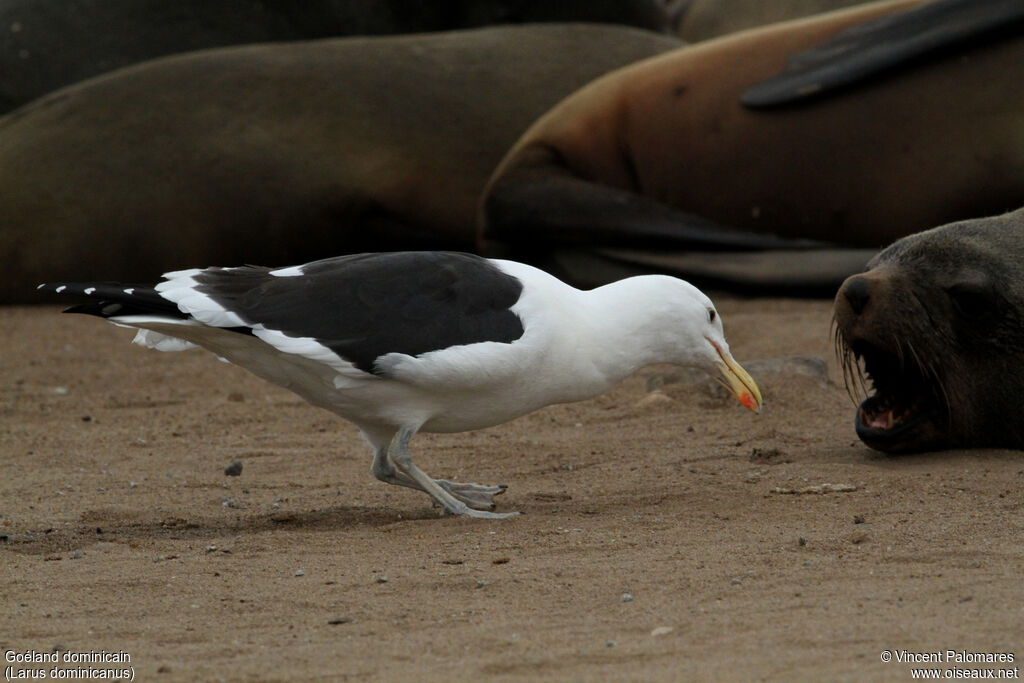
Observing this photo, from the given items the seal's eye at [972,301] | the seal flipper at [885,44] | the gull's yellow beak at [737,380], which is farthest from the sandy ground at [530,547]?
the seal flipper at [885,44]

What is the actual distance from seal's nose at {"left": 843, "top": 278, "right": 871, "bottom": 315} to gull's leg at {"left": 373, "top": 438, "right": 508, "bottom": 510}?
1.29 metres

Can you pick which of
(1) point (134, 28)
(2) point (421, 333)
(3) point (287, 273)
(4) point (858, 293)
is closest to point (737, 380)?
(4) point (858, 293)

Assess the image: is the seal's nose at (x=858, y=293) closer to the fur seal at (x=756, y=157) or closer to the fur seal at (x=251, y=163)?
the fur seal at (x=756, y=157)

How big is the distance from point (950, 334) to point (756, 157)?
323 centimetres

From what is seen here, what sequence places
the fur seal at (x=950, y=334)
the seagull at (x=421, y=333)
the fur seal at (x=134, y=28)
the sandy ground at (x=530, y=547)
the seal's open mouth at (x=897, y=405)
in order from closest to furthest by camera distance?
the sandy ground at (x=530, y=547) → the seagull at (x=421, y=333) → the fur seal at (x=950, y=334) → the seal's open mouth at (x=897, y=405) → the fur seal at (x=134, y=28)

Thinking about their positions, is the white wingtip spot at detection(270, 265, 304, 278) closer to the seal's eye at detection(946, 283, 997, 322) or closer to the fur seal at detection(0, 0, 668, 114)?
the seal's eye at detection(946, 283, 997, 322)

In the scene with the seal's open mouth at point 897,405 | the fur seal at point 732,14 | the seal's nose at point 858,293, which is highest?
the seal's nose at point 858,293

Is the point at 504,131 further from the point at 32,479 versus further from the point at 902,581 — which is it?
the point at 902,581

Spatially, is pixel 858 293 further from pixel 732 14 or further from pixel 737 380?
pixel 732 14

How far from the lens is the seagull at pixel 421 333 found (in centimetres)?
379

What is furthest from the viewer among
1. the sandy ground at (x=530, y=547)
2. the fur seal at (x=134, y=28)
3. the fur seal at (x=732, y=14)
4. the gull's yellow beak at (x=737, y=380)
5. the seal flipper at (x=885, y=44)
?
the fur seal at (x=732, y=14)

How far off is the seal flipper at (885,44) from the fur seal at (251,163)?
2.11m

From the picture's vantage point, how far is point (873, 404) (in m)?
4.64

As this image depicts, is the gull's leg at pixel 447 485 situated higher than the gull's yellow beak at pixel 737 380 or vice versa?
the gull's yellow beak at pixel 737 380
